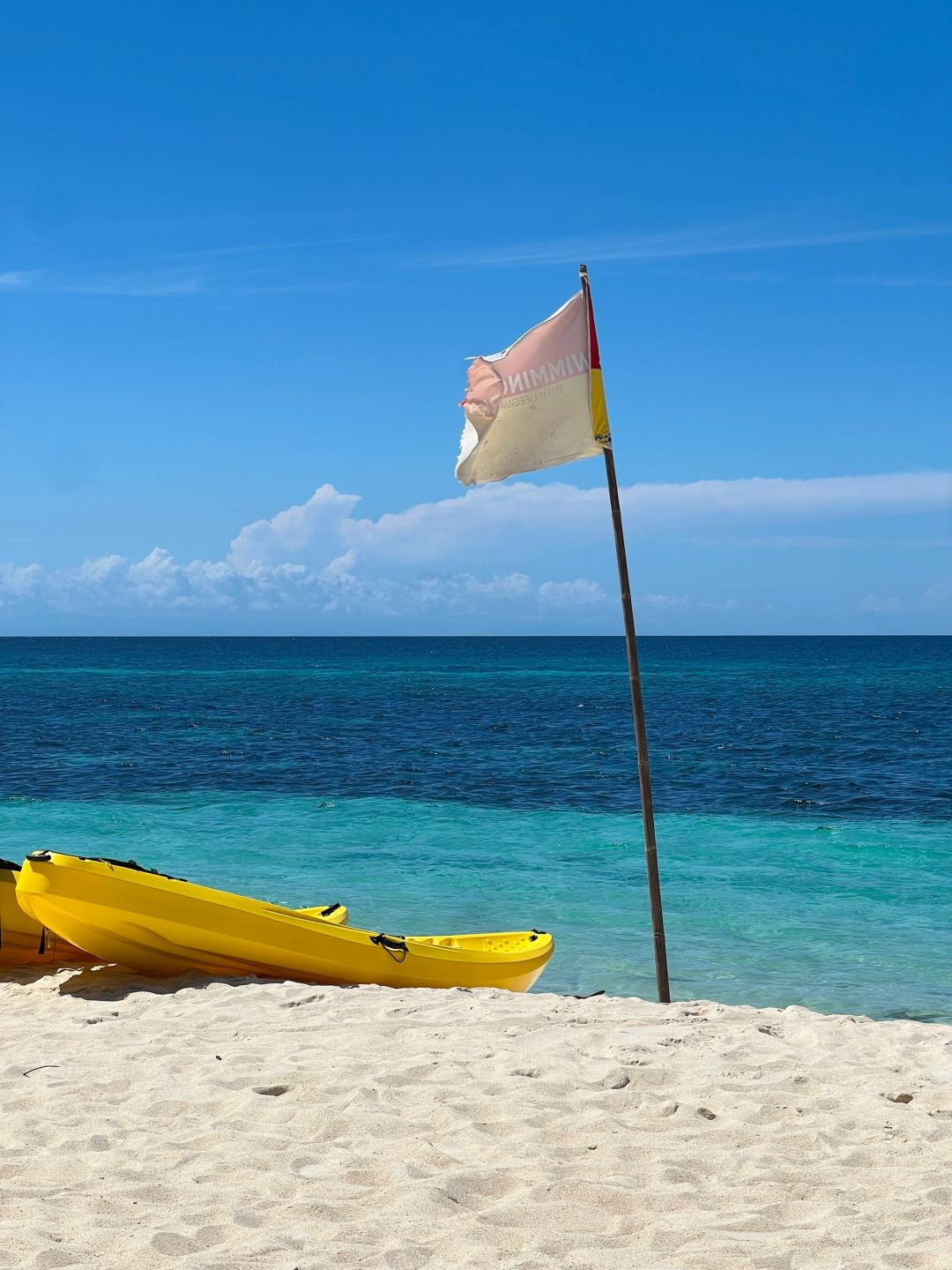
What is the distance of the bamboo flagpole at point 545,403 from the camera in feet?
24.5

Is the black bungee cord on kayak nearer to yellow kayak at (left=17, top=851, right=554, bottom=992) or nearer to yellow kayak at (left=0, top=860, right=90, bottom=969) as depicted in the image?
yellow kayak at (left=17, top=851, right=554, bottom=992)

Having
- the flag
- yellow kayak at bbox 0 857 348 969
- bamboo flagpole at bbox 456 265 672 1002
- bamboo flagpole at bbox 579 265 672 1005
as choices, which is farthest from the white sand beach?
the flag

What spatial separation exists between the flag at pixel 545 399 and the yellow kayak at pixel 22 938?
4.10m

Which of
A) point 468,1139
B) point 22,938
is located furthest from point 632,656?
point 22,938

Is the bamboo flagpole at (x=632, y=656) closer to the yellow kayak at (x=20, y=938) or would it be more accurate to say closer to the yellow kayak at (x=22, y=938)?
the yellow kayak at (x=22, y=938)

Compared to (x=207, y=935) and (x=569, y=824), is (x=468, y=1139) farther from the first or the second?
(x=569, y=824)

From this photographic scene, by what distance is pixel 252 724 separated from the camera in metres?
37.9

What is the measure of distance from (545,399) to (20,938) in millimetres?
5894

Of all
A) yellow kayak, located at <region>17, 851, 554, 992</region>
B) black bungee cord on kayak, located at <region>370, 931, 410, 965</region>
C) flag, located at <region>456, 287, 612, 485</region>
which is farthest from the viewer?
black bungee cord on kayak, located at <region>370, 931, 410, 965</region>

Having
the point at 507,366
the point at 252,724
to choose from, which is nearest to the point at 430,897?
the point at 507,366

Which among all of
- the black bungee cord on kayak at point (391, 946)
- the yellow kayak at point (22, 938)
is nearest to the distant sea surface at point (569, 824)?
the black bungee cord on kayak at point (391, 946)

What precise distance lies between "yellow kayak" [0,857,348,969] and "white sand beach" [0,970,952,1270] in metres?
1.39

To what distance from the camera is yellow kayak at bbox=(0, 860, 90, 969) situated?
8.61 m

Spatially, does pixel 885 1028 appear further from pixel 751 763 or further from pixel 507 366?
pixel 751 763
